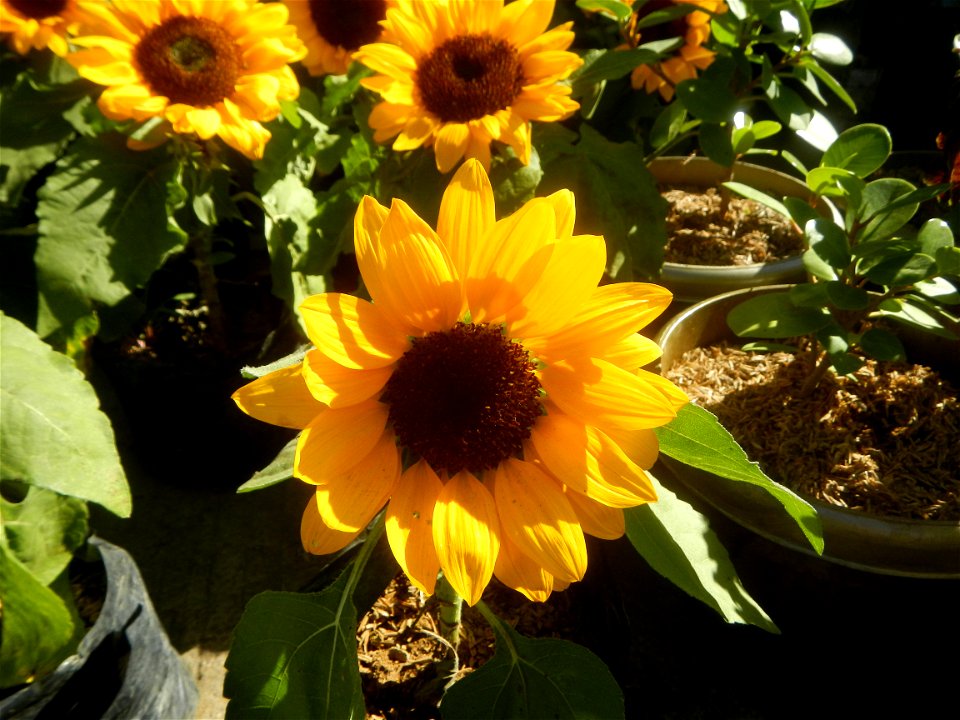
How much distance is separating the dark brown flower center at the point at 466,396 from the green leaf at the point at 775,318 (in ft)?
1.56

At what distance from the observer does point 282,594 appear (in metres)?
0.64

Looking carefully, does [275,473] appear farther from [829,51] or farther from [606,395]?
[829,51]

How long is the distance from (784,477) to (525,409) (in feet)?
1.82

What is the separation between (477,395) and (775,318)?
1.77 feet

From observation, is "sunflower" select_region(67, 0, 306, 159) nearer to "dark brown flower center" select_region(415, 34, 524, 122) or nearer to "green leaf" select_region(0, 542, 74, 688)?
"dark brown flower center" select_region(415, 34, 524, 122)

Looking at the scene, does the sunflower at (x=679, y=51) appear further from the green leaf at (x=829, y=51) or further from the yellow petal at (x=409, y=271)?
the yellow petal at (x=409, y=271)

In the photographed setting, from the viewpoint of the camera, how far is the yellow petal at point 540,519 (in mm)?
505

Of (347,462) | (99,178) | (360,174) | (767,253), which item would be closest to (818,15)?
(767,253)

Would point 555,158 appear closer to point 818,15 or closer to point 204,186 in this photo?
point 204,186

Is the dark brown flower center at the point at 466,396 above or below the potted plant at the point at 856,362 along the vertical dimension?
above

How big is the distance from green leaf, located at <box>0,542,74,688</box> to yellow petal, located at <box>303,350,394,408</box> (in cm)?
43

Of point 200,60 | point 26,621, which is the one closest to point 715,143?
point 200,60

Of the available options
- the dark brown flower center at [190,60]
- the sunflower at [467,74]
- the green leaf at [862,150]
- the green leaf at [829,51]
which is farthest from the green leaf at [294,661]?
the green leaf at [829,51]

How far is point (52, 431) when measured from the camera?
0.71 meters
